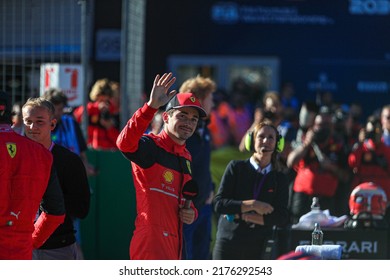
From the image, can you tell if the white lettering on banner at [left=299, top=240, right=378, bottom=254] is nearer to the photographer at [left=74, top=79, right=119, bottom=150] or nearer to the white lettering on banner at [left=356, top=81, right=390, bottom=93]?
the photographer at [left=74, top=79, right=119, bottom=150]

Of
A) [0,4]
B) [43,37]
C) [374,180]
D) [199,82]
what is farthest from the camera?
[0,4]

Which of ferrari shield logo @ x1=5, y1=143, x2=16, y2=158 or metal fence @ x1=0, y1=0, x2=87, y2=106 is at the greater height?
metal fence @ x1=0, y1=0, x2=87, y2=106

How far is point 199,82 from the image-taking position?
23.8 ft

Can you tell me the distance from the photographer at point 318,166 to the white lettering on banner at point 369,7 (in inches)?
342

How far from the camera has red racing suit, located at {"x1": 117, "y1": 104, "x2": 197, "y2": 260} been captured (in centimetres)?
539

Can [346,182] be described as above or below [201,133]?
below

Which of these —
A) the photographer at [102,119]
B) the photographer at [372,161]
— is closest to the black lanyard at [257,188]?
the photographer at [372,161]

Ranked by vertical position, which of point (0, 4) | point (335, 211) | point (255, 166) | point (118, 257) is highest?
point (0, 4)

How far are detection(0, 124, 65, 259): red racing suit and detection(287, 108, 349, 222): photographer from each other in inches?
171

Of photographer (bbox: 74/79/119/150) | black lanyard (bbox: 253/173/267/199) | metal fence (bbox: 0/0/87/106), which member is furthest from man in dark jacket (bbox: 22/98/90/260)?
photographer (bbox: 74/79/119/150)

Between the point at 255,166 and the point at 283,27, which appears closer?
the point at 255,166

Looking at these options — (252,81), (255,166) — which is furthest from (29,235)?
(252,81)
